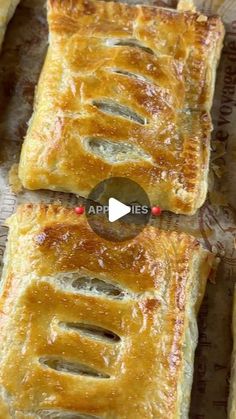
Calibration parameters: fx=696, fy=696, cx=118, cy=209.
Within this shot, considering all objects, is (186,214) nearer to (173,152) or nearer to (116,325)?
(173,152)

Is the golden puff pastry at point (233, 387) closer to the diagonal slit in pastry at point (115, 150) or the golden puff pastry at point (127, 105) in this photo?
the golden puff pastry at point (127, 105)

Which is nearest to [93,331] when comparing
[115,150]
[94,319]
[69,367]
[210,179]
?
[94,319]

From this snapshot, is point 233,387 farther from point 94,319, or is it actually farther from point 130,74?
point 130,74

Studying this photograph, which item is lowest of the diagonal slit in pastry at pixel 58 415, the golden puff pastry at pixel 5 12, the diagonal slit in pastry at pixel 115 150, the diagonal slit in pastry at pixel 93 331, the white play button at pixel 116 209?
the diagonal slit in pastry at pixel 58 415

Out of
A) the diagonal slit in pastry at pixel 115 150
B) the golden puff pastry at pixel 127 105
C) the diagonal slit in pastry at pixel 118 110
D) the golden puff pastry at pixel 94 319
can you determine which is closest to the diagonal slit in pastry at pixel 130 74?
the golden puff pastry at pixel 127 105

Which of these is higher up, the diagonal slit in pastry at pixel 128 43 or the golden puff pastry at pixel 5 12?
the golden puff pastry at pixel 5 12

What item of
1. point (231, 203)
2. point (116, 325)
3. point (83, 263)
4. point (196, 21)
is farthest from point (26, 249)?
point (196, 21)

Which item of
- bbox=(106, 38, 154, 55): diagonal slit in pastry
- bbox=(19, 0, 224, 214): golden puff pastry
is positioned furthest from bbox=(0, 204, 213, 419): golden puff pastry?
bbox=(106, 38, 154, 55): diagonal slit in pastry
